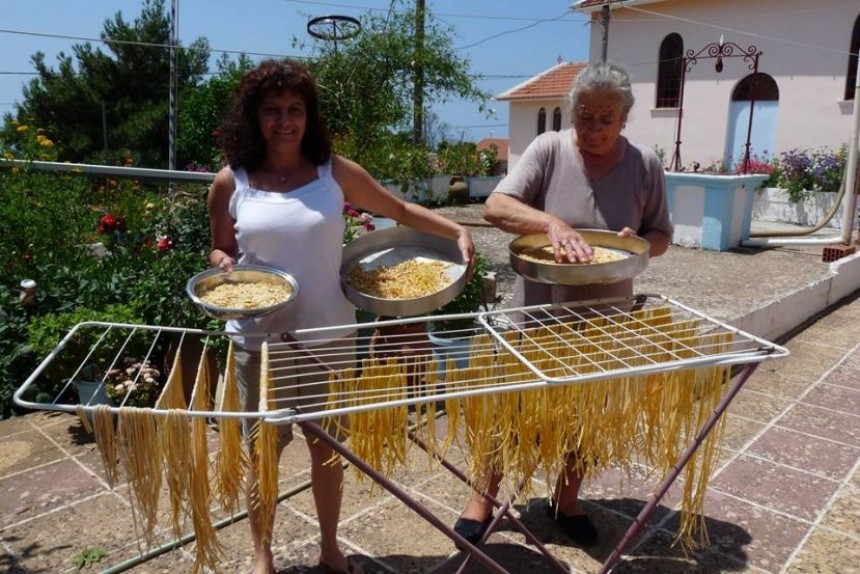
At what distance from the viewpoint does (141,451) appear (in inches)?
64.6

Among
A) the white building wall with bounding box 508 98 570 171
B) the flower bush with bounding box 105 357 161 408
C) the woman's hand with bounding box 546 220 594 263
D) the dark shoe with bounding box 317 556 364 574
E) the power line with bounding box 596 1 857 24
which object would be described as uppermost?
the power line with bounding box 596 1 857 24

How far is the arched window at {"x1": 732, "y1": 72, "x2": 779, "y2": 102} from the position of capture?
600 inches

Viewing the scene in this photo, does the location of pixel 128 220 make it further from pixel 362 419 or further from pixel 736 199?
pixel 736 199

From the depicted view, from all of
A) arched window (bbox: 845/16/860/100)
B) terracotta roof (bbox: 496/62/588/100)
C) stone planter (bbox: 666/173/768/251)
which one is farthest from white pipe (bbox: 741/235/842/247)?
terracotta roof (bbox: 496/62/588/100)

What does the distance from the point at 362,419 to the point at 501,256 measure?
6520 mm

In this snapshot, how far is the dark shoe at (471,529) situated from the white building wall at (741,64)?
14.1 meters

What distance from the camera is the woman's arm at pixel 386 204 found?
2.32 metres

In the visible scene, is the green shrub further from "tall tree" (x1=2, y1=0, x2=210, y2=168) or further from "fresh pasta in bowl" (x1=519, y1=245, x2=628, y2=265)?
"tall tree" (x1=2, y1=0, x2=210, y2=168)

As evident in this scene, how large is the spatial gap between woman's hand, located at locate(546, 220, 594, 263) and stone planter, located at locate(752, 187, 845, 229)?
10.6 meters

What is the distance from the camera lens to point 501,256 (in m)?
8.16

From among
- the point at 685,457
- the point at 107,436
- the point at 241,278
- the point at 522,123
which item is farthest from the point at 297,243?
the point at 522,123

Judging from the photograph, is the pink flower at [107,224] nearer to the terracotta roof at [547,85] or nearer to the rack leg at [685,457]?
the rack leg at [685,457]

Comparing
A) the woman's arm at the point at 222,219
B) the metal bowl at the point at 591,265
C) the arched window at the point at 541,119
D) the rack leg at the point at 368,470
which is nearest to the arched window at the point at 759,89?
the arched window at the point at 541,119

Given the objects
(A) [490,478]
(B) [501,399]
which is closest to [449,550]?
(A) [490,478]
